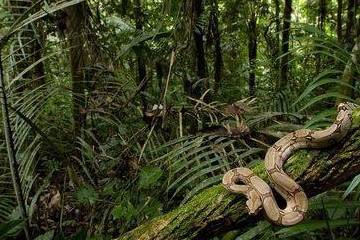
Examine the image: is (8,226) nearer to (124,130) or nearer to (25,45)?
(25,45)

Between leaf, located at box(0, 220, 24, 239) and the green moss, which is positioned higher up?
the green moss

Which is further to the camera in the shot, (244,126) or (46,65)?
(46,65)

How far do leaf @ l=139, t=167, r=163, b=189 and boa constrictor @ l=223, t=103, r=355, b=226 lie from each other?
0.90 meters

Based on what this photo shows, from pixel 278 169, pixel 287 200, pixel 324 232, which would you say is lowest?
pixel 324 232

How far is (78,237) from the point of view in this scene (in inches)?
110

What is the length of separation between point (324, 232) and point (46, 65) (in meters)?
4.55

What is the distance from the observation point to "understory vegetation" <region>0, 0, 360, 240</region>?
8.97 ft

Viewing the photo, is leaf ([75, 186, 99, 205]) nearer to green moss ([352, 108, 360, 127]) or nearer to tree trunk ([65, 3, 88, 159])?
tree trunk ([65, 3, 88, 159])

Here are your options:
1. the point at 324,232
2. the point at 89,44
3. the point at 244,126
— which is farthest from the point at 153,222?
the point at 89,44

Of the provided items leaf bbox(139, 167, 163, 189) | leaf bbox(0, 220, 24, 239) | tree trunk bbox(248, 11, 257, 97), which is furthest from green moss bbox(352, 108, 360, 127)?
tree trunk bbox(248, 11, 257, 97)

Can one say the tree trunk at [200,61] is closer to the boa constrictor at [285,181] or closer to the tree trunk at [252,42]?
the tree trunk at [252,42]

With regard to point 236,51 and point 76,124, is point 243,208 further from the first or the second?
point 236,51

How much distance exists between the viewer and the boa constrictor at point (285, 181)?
198cm

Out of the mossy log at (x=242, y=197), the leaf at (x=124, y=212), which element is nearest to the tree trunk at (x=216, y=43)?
the leaf at (x=124, y=212)
